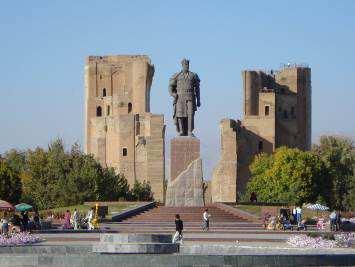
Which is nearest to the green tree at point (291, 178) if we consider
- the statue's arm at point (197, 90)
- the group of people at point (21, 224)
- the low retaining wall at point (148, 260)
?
the statue's arm at point (197, 90)

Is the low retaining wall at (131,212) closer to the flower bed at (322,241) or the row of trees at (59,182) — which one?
the flower bed at (322,241)

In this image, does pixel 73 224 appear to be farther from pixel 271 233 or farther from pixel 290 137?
pixel 290 137

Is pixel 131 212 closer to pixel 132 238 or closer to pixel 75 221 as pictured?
pixel 75 221

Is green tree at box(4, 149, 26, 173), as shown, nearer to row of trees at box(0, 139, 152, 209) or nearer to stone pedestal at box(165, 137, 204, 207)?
row of trees at box(0, 139, 152, 209)

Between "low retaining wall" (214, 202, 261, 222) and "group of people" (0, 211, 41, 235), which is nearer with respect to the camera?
"group of people" (0, 211, 41, 235)

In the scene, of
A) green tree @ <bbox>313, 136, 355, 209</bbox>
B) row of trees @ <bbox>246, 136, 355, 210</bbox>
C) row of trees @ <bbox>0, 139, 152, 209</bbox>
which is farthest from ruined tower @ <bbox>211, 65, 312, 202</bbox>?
row of trees @ <bbox>0, 139, 152, 209</bbox>

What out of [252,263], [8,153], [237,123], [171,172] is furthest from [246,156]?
[252,263]

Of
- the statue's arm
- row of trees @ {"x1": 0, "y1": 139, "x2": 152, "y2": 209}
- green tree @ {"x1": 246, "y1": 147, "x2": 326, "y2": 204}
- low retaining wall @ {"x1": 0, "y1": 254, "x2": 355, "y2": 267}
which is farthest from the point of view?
green tree @ {"x1": 246, "y1": 147, "x2": 326, "y2": 204}

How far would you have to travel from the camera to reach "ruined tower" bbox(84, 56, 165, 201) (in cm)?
11788

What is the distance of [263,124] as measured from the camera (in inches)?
4980

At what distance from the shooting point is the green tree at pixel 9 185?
73.1 meters

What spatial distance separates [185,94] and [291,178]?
42.5 metres

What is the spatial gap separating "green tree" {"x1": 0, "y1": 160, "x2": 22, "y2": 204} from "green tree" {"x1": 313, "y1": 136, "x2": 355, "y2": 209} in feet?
82.9

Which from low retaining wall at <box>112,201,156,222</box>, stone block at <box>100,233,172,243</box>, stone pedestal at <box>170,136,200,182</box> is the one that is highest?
stone pedestal at <box>170,136,200,182</box>
